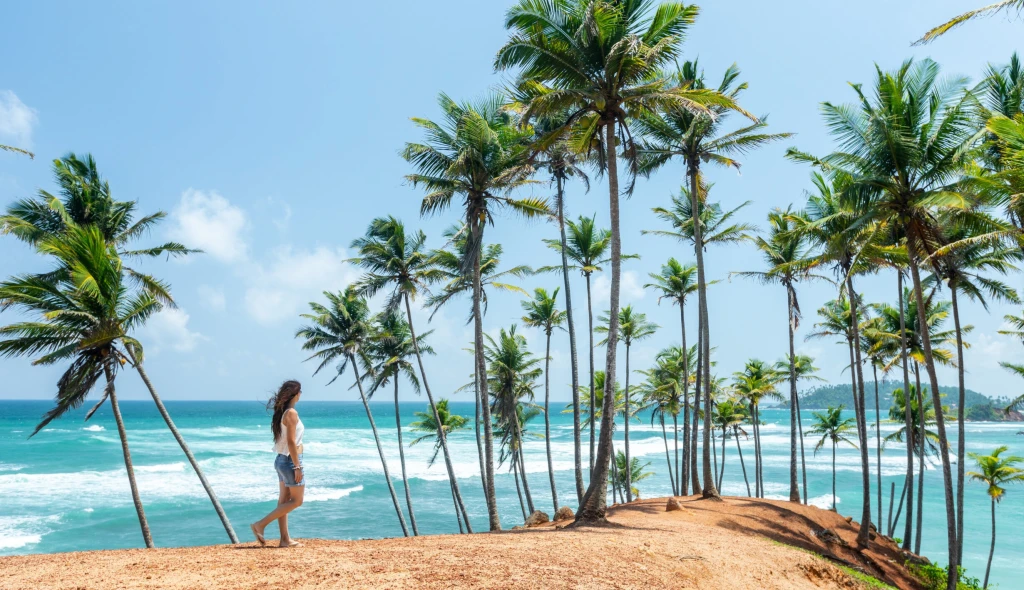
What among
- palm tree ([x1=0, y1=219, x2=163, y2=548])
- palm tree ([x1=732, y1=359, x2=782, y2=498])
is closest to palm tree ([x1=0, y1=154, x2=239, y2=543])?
palm tree ([x1=0, y1=219, x2=163, y2=548])

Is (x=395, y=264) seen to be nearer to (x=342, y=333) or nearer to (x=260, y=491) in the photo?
(x=342, y=333)

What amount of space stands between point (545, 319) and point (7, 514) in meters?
28.6

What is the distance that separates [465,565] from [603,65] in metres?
9.21

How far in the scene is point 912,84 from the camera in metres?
13.0

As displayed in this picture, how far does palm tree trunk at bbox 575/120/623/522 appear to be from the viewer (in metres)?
10.7

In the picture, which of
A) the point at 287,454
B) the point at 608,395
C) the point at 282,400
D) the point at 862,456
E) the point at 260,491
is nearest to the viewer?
the point at 287,454

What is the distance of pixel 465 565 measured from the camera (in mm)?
5637

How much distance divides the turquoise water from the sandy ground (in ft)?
81.2

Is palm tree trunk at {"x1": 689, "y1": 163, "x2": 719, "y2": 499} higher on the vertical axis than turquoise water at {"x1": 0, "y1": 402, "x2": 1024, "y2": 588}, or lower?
higher

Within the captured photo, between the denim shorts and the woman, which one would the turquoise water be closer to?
the woman

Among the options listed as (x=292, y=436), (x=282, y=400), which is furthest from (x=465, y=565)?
(x=282, y=400)

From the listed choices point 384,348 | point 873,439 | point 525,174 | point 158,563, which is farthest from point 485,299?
point 873,439

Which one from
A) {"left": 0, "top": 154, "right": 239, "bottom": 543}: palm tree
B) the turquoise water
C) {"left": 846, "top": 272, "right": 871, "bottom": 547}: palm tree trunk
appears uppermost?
{"left": 0, "top": 154, "right": 239, "bottom": 543}: palm tree

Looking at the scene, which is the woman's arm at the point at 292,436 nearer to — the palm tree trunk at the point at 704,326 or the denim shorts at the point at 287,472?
the denim shorts at the point at 287,472
